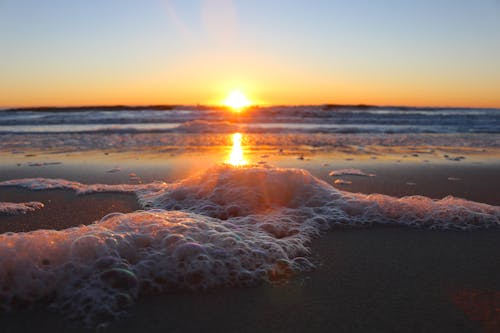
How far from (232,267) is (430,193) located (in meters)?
2.71

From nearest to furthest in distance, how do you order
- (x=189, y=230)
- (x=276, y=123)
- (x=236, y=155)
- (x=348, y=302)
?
(x=348, y=302), (x=189, y=230), (x=236, y=155), (x=276, y=123)

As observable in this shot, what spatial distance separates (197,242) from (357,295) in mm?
914

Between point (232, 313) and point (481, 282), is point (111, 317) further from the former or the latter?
point (481, 282)

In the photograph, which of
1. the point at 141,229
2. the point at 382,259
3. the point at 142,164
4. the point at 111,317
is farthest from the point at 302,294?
the point at 142,164

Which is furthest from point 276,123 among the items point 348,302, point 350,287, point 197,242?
point 348,302

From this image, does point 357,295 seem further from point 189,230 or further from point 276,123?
point 276,123

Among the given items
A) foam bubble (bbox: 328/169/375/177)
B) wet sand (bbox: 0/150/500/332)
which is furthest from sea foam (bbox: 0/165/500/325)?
foam bubble (bbox: 328/169/375/177)

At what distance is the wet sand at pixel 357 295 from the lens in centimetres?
159

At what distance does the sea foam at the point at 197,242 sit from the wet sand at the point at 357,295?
0.11 meters

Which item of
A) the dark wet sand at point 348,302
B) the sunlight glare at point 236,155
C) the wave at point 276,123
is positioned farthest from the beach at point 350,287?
the wave at point 276,123

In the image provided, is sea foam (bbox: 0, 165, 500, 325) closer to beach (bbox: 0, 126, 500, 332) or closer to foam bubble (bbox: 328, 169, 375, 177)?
beach (bbox: 0, 126, 500, 332)

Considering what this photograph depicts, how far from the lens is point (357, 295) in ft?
6.01

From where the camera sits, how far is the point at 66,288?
1810 mm

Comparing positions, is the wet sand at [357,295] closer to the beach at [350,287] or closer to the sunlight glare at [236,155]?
the beach at [350,287]
